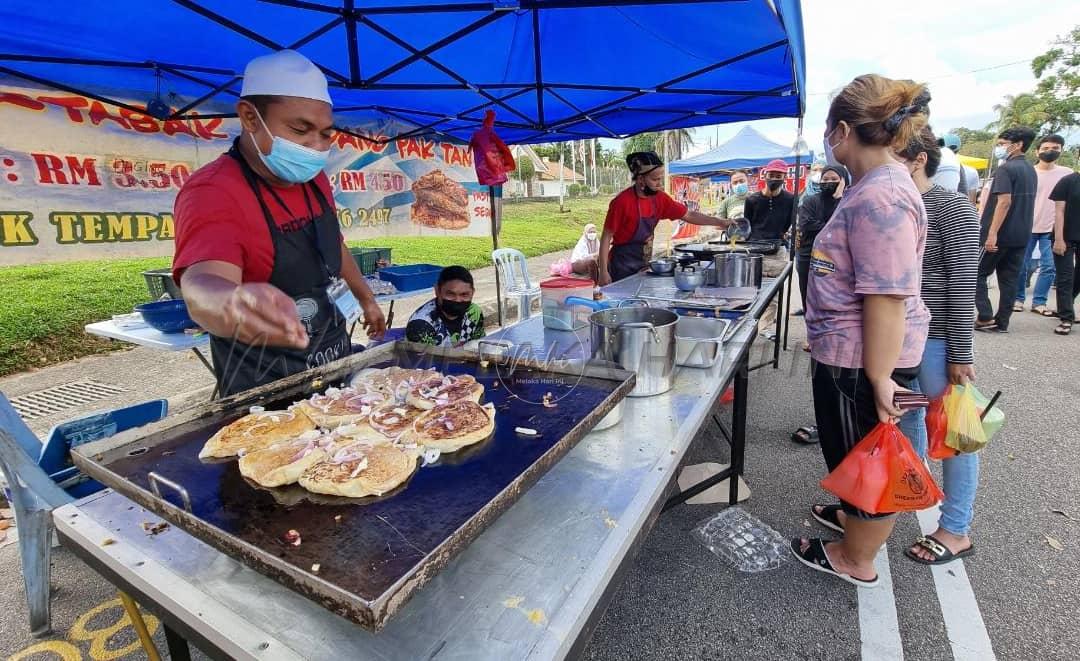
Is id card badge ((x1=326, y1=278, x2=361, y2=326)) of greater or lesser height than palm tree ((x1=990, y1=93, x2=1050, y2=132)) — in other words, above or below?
below

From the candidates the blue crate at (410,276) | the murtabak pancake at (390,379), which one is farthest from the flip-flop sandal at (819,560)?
the blue crate at (410,276)

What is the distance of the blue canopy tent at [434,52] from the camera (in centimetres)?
273

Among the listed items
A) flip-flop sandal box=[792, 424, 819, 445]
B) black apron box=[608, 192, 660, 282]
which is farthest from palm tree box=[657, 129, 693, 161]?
flip-flop sandal box=[792, 424, 819, 445]

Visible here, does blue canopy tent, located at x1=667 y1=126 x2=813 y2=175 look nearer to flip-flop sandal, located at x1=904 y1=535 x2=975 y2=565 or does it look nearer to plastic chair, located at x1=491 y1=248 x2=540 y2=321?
plastic chair, located at x1=491 y1=248 x2=540 y2=321

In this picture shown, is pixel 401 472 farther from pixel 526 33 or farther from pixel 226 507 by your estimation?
pixel 526 33

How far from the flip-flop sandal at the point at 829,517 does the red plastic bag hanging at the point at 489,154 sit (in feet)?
12.5

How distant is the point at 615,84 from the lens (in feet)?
15.1

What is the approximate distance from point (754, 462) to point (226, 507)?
3.46 meters

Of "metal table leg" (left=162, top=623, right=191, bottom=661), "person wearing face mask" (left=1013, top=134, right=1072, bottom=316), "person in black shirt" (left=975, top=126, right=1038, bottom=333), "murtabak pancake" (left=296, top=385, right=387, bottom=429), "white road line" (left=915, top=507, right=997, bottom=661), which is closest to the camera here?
"metal table leg" (left=162, top=623, right=191, bottom=661)

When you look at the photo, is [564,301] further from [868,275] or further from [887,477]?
[887,477]

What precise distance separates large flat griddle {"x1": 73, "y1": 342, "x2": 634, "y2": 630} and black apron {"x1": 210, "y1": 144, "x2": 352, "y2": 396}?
31 centimetres

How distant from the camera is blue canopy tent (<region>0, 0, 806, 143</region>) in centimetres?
273

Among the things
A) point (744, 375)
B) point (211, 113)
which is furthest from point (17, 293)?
point (744, 375)

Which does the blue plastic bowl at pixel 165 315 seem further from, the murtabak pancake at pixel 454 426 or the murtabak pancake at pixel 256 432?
the murtabak pancake at pixel 454 426
